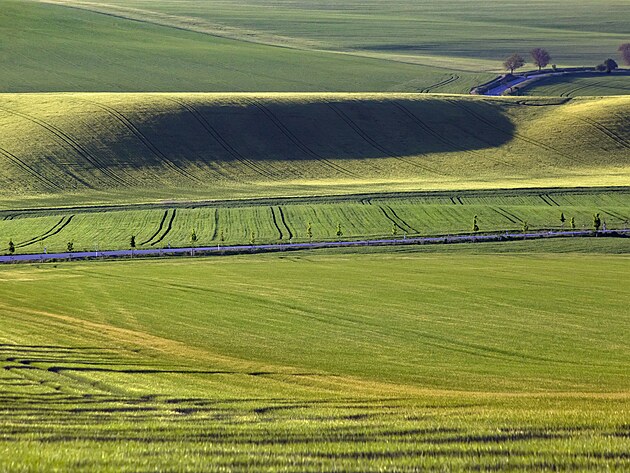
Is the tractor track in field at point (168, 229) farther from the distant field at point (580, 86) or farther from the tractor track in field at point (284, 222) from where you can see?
the distant field at point (580, 86)

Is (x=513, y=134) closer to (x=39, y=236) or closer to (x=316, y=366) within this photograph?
(x=39, y=236)

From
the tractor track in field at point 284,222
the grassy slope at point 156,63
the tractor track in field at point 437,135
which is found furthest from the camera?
the grassy slope at point 156,63

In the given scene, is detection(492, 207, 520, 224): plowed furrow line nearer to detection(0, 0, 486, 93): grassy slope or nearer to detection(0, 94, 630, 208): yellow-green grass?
detection(0, 94, 630, 208): yellow-green grass

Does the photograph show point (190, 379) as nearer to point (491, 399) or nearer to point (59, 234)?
point (491, 399)

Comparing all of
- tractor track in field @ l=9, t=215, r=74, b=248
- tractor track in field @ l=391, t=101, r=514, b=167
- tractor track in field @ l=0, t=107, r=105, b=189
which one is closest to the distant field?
tractor track in field @ l=391, t=101, r=514, b=167

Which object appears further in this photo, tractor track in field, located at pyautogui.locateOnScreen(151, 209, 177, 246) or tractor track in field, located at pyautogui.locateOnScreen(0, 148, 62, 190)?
tractor track in field, located at pyautogui.locateOnScreen(0, 148, 62, 190)

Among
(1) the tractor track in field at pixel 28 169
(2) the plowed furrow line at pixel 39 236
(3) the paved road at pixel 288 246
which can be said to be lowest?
(3) the paved road at pixel 288 246

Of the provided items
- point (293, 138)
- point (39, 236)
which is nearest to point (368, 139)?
point (293, 138)

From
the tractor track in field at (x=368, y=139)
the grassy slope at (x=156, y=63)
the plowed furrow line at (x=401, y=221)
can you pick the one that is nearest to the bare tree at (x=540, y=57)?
the grassy slope at (x=156, y=63)
